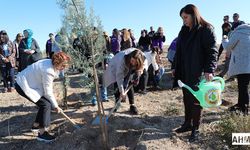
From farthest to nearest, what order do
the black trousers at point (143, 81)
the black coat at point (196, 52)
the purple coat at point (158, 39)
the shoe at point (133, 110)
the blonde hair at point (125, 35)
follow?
the purple coat at point (158, 39) < the blonde hair at point (125, 35) < the black trousers at point (143, 81) < the shoe at point (133, 110) < the black coat at point (196, 52)

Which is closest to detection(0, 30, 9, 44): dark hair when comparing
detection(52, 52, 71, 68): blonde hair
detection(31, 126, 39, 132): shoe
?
detection(31, 126, 39, 132): shoe

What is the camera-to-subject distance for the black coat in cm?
446

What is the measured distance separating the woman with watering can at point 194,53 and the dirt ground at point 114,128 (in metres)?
0.41

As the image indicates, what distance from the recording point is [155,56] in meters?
8.69

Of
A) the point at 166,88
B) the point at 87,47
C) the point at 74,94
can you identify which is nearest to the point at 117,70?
the point at 87,47

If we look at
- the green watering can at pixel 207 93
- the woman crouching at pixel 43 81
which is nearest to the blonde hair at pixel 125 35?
the woman crouching at pixel 43 81

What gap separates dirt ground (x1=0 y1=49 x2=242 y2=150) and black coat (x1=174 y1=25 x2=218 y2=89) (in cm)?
92

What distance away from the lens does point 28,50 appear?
899cm

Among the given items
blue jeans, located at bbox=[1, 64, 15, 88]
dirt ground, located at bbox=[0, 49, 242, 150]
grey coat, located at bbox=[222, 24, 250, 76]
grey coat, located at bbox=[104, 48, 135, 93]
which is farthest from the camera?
blue jeans, located at bbox=[1, 64, 15, 88]

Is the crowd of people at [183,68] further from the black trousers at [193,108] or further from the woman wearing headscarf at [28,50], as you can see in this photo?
the woman wearing headscarf at [28,50]

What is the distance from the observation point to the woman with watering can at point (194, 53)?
4.47m

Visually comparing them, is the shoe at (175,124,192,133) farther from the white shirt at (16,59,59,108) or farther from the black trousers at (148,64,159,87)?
the black trousers at (148,64,159,87)

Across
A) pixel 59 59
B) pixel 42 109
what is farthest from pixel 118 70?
pixel 42 109

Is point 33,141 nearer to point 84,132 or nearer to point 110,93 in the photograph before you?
point 84,132
